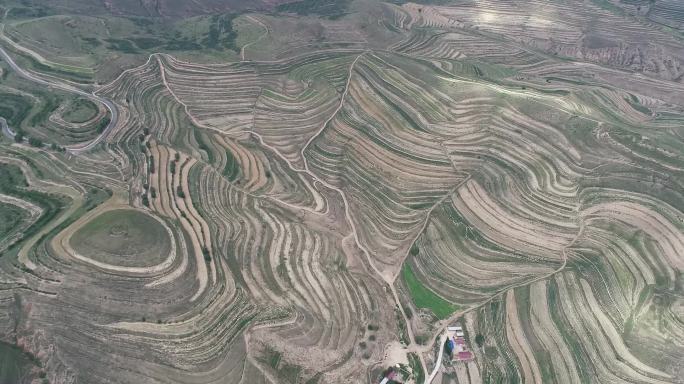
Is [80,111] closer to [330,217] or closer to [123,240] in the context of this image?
[123,240]

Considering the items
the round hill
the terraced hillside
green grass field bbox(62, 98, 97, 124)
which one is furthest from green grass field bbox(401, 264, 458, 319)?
green grass field bbox(62, 98, 97, 124)

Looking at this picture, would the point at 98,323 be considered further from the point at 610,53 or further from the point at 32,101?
the point at 610,53

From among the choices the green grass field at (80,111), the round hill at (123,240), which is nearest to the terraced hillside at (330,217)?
the round hill at (123,240)

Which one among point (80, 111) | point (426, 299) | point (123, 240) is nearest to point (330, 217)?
point (426, 299)

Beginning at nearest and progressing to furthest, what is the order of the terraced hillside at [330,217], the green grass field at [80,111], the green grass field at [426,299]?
the terraced hillside at [330,217], the green grass field at [426,299], the green grass field at [80,111]

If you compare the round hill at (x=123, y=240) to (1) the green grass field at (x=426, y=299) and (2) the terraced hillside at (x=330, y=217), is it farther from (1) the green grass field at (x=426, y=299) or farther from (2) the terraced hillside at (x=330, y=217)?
(1) the green grass field at (x=426, y=299)

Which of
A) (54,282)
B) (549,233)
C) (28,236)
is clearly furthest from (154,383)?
(549,233)

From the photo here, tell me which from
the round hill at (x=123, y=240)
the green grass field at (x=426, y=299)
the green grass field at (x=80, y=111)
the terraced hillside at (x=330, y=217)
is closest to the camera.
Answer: the terraced hillside at (x=330, y=217)
